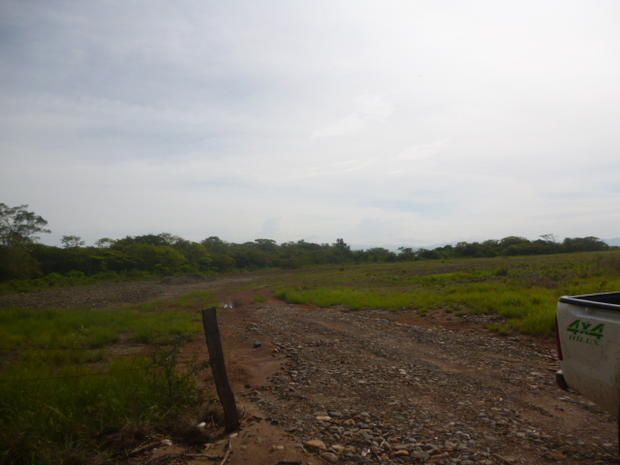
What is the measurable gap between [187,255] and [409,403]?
2214 inches

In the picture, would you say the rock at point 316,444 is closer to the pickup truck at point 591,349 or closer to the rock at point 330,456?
the rock at point 330,456

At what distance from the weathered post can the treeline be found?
39457mm

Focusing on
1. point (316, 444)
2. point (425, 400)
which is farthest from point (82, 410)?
point (425, 400)

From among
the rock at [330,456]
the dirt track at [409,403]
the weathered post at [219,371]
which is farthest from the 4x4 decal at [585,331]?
the weathered post at [219,371]

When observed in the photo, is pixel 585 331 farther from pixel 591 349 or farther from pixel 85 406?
pixel 85 406

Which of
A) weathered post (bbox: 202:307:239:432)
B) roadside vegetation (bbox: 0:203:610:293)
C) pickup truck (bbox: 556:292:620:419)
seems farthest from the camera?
roadside vegetation (bbox: 0:203:610:293)

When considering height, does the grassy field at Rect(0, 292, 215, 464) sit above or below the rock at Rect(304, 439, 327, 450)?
above

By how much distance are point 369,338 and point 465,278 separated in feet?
46.7

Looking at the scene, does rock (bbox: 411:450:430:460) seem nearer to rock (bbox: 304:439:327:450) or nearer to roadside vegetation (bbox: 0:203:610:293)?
rock (bbox: 304:439:327:450)

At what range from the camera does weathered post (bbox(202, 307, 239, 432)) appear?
4.67 m

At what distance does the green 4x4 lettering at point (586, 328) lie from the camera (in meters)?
3.39

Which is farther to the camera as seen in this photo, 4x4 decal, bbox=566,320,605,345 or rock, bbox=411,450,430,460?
rock, bbox=411,450,430,460

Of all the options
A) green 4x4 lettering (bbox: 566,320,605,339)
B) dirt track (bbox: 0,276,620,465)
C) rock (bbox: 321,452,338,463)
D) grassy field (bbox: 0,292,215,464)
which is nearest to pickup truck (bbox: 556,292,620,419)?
green 4x4 lettering (bbox: 566,320,605,339)

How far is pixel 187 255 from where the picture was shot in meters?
57.8
